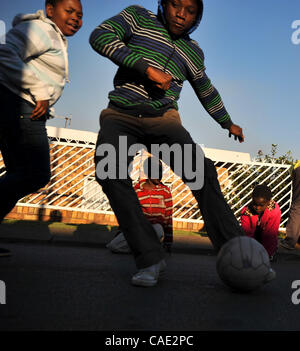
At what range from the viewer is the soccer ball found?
2152 mm

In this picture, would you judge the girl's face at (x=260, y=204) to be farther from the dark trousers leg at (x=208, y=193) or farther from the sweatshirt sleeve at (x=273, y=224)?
the dark trousers leg at (x=208, y=193)

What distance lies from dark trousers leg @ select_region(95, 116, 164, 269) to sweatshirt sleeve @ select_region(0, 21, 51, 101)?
60 cm

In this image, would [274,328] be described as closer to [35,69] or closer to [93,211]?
[35,69]

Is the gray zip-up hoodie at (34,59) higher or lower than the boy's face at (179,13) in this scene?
lower

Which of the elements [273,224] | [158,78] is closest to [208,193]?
[158,78]

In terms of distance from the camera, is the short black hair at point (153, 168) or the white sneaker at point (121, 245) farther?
the short black hair at point (153, 168)

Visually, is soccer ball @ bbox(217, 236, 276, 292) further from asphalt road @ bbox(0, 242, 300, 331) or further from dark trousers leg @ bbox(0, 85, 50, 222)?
dark trousers leg @ bbox(0, 85, 50, 222)

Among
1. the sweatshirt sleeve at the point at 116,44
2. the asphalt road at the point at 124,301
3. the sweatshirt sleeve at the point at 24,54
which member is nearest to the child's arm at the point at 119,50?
the sweatshirt sleeve at the point at 116,44

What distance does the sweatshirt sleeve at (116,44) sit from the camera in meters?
2.25

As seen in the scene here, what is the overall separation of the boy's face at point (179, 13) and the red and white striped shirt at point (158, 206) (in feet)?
6.89

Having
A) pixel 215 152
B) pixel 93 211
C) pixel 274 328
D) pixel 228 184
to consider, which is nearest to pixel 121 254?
pixel 274 328

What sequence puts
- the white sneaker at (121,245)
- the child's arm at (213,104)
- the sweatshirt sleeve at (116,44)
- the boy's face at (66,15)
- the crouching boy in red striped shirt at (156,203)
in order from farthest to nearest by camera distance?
the crouching boy in red striped shirt at (156,203) → the white sneaker at (121,245) → the child's arm at (213,104) → the boy's face at (66,15) → the sweatshirt sleeve at (116,44)

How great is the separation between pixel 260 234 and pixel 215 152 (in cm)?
819

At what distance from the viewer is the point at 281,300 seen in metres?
2.13
